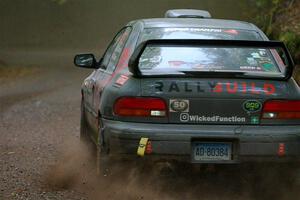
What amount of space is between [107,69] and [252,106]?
180cm

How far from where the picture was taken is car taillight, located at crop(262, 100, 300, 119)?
5492 mm

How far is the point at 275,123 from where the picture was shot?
5.52 m

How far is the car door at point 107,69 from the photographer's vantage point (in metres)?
6.26

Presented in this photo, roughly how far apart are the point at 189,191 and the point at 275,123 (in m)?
1.17

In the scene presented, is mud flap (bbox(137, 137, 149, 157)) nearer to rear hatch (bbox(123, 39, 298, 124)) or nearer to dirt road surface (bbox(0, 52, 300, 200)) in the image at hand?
rear hatch (bbox(123, 39, 298, 124))

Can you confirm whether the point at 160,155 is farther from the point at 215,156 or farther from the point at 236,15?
the point at 236,15

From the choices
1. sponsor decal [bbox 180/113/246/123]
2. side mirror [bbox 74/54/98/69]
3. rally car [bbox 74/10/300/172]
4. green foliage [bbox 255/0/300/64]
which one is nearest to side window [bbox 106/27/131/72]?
side mirror [bbox 74/54/98/69]

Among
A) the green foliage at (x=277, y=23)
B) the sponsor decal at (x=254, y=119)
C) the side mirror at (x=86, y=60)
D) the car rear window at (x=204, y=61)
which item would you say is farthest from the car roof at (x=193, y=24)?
the green foliage at (x=277, y=23)

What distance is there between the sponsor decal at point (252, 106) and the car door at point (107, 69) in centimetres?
135

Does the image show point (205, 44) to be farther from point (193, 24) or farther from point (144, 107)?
point (193, 24)

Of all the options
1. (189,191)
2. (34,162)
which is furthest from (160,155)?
(34,162)

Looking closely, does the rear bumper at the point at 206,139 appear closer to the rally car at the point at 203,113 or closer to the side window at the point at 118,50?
the rally car at the point at 203,113

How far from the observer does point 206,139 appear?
541 cm

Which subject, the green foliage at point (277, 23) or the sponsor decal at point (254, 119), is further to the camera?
the green foliage at point (277, 23)
